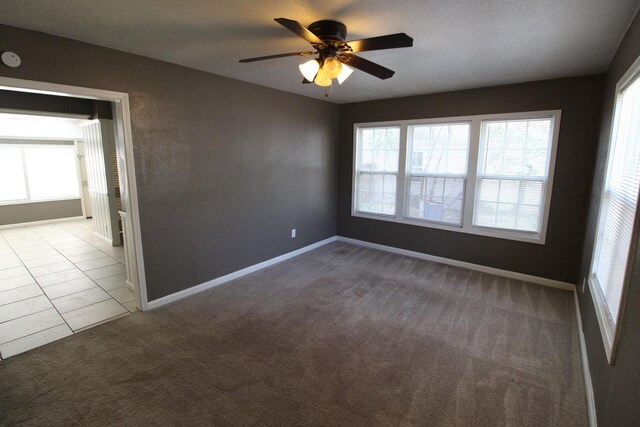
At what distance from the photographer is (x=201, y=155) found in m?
3.39

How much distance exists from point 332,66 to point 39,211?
8194 millimetres

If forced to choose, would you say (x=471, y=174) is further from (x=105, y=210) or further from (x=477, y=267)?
(x=105, y=210)

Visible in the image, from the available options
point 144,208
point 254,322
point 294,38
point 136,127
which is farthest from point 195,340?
point 294,38

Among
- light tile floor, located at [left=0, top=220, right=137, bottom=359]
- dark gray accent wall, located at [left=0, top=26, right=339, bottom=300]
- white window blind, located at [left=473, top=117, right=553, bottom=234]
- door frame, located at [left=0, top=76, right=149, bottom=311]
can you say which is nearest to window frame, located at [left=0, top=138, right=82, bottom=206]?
light tile floor, located at [left=0, top=220, right=137, bottom=359]

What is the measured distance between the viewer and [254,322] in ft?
9.43

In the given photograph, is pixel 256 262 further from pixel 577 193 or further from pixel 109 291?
pixel 577 193

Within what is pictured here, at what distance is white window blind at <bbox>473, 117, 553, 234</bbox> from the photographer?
366 centimetres

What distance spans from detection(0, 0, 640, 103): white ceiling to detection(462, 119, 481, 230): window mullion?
35.7 inches

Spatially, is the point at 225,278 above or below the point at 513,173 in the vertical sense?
below

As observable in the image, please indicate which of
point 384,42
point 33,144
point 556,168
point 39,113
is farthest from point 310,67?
point 33,144

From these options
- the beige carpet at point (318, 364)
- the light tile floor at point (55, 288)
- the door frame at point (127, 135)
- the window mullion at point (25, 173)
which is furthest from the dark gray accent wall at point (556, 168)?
the window mullion at point (25, 173)

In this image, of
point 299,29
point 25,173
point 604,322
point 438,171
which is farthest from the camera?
point 25,173

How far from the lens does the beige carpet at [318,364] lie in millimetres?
1853

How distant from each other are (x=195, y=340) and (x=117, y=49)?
266cm
